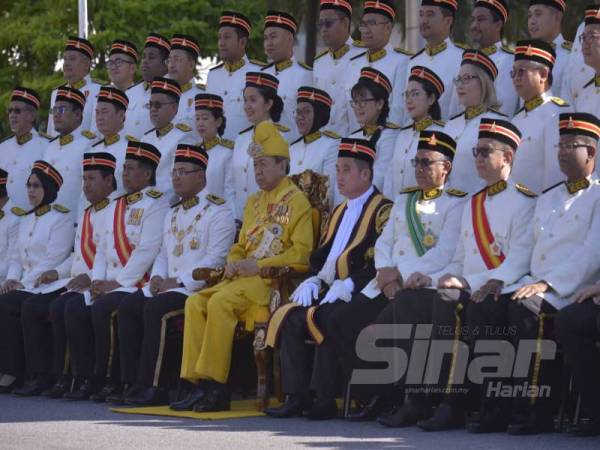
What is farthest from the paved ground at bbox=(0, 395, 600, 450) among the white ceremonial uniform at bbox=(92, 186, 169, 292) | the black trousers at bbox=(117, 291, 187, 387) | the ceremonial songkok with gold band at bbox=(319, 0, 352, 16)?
the ceremonial songkok with gold band at bbox=(319, 0, 352, 16)

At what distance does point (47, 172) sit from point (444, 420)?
4624mm

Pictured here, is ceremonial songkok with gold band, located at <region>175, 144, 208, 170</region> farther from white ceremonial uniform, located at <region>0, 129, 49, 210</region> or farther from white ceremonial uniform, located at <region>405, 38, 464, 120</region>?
white ceremonial uniform, located at <region>0, 129, 49, 210</region>

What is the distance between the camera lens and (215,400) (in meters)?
10.4

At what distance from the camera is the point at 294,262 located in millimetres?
10625

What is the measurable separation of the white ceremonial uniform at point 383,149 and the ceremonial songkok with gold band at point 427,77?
442mm

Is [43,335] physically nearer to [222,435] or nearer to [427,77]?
[222,435]

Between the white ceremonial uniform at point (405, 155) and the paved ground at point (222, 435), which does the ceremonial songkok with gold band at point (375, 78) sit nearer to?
the white ceremonial uniform at point (405, 155)

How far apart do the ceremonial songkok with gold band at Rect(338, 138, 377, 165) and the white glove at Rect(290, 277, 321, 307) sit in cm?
81

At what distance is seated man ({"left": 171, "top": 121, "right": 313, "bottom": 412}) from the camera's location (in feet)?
34.4

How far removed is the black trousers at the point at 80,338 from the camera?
11461 mm

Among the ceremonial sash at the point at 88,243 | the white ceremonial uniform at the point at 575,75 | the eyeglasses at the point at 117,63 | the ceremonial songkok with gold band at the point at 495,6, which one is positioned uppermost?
the ceremonial songkok with gold band at the point at 495,6

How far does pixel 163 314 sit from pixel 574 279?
307 centimetres

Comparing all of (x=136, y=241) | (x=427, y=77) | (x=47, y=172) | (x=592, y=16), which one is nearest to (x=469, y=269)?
(x=427, y=77)

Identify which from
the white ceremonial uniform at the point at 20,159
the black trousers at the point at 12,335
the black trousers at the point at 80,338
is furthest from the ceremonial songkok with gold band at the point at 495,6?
the white ceremonial uniform at the point at 20,159
